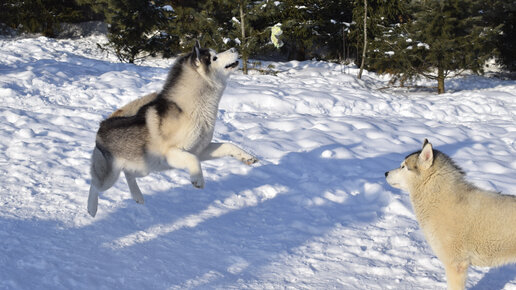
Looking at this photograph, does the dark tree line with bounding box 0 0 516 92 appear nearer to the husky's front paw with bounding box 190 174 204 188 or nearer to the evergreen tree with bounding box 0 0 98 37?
the evergreen tree with bounding box 0 0 98 37

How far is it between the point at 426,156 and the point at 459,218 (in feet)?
1.96

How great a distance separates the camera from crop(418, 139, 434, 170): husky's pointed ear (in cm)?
418

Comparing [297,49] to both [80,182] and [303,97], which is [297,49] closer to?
[303,97]

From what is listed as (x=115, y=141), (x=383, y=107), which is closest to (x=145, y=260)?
(x=115, y=141)

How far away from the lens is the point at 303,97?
1202 centimetres

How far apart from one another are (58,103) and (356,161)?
6.55 meters

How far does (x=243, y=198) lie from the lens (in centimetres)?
637

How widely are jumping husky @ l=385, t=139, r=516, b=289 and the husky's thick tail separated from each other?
3252mm

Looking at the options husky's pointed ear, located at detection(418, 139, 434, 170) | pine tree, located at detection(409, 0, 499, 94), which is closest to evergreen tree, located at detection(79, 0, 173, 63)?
pine tree, located at detection(409, 0, 499, 94)

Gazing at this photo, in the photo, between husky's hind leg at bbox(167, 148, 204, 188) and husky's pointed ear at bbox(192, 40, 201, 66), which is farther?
husky's pointed ear at bbox(192, 40, 201, 66)

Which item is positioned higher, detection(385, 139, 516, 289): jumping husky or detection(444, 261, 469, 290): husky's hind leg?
detection(385, 139, 516, 289): jumping husky

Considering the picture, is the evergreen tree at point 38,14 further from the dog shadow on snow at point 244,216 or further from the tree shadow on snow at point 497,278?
the tree shadow on snow at point 497,278

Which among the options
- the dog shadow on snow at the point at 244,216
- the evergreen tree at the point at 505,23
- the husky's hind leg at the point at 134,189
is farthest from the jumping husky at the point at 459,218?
the evergreen tree at the point at 505,23

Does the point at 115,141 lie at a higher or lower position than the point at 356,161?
higher
